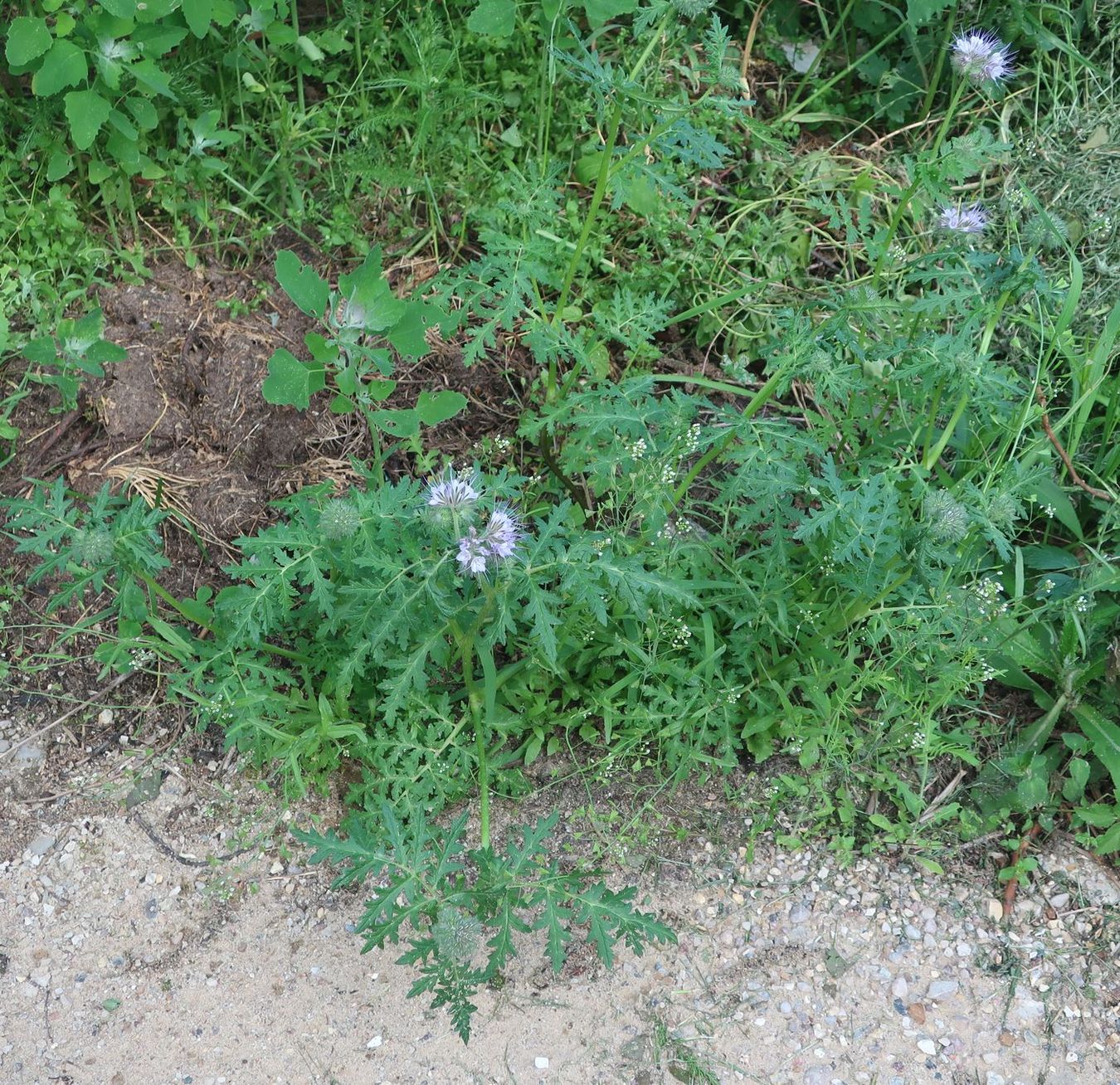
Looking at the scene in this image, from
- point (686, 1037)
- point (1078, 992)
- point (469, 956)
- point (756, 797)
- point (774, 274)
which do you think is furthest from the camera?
point (774, 274)

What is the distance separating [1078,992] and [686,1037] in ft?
3.12

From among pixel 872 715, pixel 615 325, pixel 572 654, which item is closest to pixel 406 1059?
pixel 572 654

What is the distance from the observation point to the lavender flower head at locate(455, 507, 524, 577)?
2.20 m

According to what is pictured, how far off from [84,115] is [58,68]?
0.13 metres

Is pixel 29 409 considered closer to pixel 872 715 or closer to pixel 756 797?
pixel 756 797

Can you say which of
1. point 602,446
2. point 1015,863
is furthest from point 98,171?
point 1015,863

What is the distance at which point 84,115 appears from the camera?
303 centimetres

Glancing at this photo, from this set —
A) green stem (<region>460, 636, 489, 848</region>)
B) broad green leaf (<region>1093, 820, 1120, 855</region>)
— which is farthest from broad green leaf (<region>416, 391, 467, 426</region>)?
broad green leaf (<region>1093, 820, 1120, 855</region>)

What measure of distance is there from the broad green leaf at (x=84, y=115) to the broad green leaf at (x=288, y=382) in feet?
3.31

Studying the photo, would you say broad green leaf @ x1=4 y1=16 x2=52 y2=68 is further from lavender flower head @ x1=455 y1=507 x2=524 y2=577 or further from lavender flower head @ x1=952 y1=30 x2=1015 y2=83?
lavender flower head @ x1=952 y1=30 x2=1015 y2=83

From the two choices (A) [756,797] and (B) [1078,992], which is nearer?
(B) [1078,992]

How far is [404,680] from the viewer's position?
2.44 m

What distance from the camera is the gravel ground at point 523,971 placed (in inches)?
96.0

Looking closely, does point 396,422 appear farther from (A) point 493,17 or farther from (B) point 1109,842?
(B) point 1109,842
